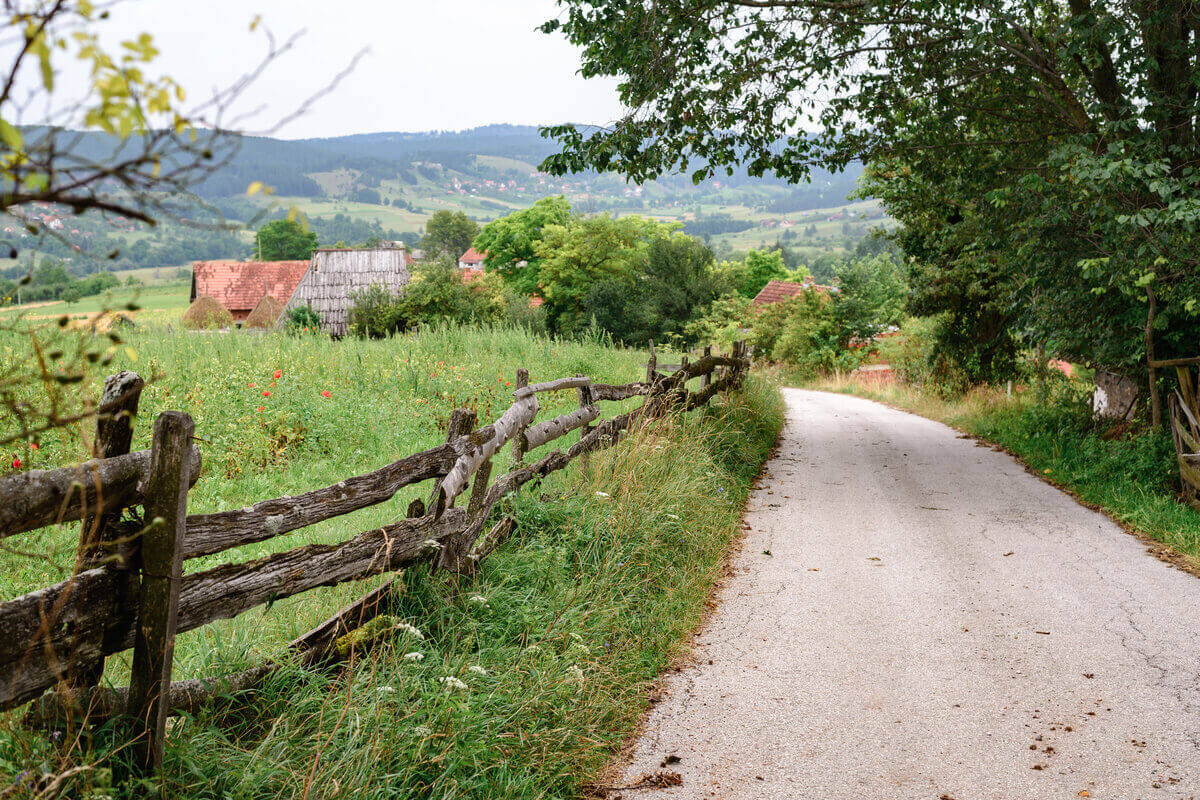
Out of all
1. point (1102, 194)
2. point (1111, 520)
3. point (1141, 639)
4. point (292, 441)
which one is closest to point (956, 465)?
point (1111, 520)

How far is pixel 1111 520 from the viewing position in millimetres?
8367

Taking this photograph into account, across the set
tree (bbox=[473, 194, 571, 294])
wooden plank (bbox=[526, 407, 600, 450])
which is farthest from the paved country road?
tree (bbox=[473, 194, 571, 294])

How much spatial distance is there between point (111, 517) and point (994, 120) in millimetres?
12215

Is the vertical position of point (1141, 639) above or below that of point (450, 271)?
below

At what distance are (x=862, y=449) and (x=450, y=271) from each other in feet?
73.7

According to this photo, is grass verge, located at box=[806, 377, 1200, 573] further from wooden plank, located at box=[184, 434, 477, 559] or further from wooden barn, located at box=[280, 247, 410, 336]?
wooden barn, located at box=[280, 247, 410, 336]

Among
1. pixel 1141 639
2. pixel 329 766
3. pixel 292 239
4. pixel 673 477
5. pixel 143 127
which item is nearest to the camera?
pixel 143 127

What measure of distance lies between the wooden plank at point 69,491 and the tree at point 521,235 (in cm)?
6138

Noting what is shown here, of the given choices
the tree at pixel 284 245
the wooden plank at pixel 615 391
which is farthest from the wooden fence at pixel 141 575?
the tree at pixel 284 245

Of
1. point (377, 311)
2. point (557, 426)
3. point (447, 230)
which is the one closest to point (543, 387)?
point (557, 426)

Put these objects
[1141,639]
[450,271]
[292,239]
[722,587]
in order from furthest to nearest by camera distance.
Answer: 1. [292,239]
2. [450,271]
3. [722,587]
4. [1141,639]

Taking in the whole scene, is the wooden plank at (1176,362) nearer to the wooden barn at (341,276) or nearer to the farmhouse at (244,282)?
the wooden barn at (341,276)

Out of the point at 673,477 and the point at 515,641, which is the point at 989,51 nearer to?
the point at 673,477

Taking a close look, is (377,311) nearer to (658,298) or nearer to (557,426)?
(658,298)
